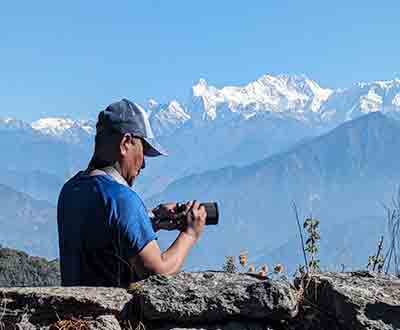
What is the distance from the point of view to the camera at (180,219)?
412cm

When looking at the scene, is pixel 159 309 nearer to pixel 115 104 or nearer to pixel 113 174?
pixel 113 174

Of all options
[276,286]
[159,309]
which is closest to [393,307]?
[276,286]

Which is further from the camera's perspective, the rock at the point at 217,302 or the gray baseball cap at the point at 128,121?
the gray baseball cap at the point at 128,121

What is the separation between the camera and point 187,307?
346 centimetres

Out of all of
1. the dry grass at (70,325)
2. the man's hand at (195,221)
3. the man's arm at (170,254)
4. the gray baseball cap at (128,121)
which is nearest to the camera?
the dry grass at (70,325)

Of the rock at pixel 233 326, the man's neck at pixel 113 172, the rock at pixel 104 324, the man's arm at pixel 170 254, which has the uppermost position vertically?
the man's neck at pixel 113 172

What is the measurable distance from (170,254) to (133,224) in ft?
0.70

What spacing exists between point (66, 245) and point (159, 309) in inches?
32.8

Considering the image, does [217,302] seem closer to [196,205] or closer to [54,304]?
[54,304]

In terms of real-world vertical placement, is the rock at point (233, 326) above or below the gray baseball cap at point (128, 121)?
below

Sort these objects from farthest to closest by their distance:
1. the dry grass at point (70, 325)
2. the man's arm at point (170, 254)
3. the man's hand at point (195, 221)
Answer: the man's hand at point (195, 221) < the man's arm at point (170, 254) < the dry grass at point (70, 325)

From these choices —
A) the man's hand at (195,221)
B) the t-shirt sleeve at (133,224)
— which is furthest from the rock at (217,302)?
the man's hand at (195,221)

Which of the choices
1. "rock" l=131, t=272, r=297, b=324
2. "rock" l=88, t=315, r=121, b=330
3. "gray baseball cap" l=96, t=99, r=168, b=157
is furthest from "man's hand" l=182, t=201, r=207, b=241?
"rock" l=88, t=315, r=121, b=330

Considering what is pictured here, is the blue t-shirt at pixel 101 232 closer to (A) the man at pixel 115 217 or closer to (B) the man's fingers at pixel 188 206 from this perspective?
(A) the man at pixel 115 217
